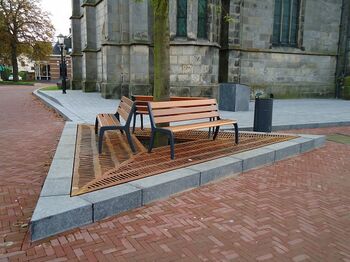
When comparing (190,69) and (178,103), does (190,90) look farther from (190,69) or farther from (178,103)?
(178,103)

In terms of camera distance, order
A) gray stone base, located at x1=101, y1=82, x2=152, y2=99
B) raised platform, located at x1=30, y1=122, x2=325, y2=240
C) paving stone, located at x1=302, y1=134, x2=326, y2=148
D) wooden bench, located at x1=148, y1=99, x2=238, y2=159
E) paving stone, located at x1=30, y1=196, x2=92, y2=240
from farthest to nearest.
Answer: gray stone base, located at x1=101, y1=82, x2=152, y2=99, paving stone, located at x1=302, y1=134, x2=326, y2=148, wooden bench, located at x1=148, y1=99, x2=238, y2=159, raised platform, located at x1=30, y1=122, x2=325, y2=240, paving stone, located at x1=30, y1=196, x2=92, y2=240

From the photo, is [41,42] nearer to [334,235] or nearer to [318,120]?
[318,120]

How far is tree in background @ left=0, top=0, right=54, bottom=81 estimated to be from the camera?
135 feet

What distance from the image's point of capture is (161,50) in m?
5.98

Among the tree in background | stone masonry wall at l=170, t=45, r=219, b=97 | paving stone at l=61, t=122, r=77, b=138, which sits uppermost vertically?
the tree in background

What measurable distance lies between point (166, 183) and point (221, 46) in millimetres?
13877

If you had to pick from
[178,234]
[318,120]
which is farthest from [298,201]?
[318,120]

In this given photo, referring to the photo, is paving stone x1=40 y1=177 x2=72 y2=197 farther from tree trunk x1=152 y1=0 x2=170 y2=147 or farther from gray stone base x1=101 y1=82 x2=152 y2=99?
gray stone base x1=101 y1=82 x2=152 y2=99

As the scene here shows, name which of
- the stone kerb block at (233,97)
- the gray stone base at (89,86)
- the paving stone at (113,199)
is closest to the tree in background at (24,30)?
the gray stone base at (89,86)

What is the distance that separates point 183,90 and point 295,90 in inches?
316

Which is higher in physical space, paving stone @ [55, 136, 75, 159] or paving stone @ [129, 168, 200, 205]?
paving stone @ [55, 136, 75, 159]

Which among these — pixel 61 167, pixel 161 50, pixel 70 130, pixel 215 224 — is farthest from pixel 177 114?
pixel 70 130

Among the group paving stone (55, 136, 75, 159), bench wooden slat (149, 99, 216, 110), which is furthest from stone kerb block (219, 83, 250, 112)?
paving stone (55, 136, 75, 159)

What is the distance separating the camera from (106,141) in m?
6.34
